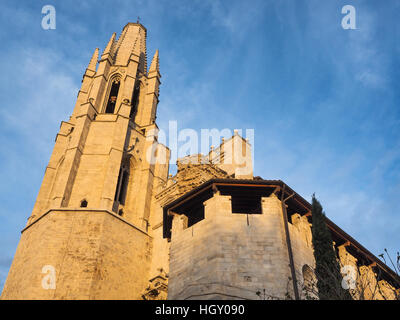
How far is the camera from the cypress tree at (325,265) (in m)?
13.9

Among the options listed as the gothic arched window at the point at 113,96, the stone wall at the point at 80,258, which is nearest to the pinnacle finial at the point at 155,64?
the gothic arched window at the point at 113,96

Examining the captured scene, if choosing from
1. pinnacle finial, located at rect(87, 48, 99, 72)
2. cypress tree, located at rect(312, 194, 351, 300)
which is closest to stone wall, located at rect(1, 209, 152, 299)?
cypress tree, located at rect(312, 194, 351, 300)

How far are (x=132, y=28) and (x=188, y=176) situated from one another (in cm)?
2359

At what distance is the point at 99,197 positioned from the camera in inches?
1029

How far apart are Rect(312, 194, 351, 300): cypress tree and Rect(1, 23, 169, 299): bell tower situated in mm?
12092

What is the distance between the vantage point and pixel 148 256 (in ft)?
84.6

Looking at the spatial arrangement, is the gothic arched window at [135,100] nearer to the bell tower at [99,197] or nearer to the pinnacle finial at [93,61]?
the bell tower at [99,197]

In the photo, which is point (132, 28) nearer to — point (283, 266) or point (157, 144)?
point (157, 144)

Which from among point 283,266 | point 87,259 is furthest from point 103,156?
point 283,266

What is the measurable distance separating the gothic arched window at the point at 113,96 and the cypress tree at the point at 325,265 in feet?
77.6

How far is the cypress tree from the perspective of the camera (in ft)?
45.7

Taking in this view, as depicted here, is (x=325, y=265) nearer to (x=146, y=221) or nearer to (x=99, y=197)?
(x=146, y=221)

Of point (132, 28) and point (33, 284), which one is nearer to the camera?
point (33, 284)
